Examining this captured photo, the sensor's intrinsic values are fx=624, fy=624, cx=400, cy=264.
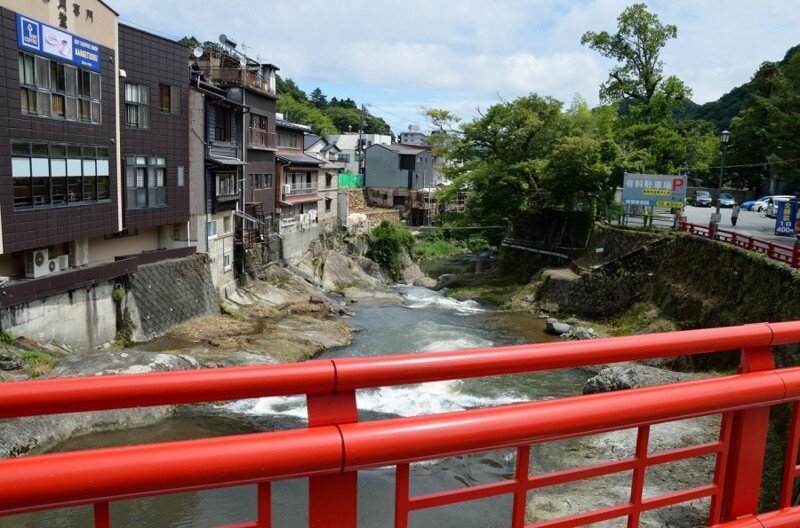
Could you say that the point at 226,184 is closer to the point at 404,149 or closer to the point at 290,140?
the point at 290,140

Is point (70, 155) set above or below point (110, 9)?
below

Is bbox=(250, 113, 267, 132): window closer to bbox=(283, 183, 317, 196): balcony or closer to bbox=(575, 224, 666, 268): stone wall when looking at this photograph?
bbox=(283, 183, 317, 196): balcony

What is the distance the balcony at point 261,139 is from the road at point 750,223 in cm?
2389

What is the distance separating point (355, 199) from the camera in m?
59.2

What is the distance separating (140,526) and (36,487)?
362 inches

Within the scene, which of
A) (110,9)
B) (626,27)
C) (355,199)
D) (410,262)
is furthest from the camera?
(355,199)

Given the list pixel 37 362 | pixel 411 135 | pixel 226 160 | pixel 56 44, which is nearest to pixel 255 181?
pixel 226 160

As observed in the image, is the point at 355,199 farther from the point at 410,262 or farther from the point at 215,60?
the point at 215,60

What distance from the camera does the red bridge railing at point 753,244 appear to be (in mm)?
18172

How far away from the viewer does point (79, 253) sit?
64.4 feet

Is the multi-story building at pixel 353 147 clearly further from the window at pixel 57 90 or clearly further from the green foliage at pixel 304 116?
the window at pixel 57 90

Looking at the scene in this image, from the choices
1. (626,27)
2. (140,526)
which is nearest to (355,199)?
(626,27)

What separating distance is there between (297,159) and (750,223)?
27.6 m

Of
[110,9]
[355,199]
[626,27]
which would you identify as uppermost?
[626,27]
